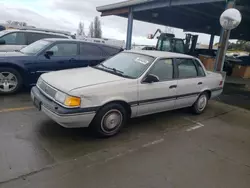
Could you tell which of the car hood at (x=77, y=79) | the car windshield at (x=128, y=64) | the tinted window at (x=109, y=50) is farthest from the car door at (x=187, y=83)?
the tinted window at (x=109, y=50)

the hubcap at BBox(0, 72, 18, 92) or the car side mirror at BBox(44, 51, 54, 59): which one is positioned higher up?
the car side mirror at BBox(44, 51, 54, 59)

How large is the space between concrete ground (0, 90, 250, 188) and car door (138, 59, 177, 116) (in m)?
0.43

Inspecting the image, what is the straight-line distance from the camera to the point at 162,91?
457cm

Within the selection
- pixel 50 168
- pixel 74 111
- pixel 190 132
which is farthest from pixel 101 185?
pixel 190 132

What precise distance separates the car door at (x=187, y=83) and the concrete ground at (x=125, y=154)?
55 cm

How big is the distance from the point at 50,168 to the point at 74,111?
0.89m

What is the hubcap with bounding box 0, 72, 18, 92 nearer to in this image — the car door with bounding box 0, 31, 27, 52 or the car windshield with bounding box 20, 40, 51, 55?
the car windshield with bounding box 20, 40, 51, 55

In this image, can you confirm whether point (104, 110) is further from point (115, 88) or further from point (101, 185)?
Result: point (101, 185)

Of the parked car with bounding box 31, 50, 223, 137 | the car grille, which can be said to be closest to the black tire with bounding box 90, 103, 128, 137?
the parked car with bounding box 31, 50, 223, 137

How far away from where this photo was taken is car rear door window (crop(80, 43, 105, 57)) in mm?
6895

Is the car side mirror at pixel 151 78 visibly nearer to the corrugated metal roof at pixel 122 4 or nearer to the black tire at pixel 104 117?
the black tire at pixel 104 117

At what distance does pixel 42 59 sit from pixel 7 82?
103cm

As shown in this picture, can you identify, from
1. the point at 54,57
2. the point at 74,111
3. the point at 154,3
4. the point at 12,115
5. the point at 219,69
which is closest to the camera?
the point at 74,111

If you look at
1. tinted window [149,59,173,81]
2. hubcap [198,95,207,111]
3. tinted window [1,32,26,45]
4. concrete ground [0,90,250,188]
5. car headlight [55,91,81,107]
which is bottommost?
concrete ground [0,90,250,188]
